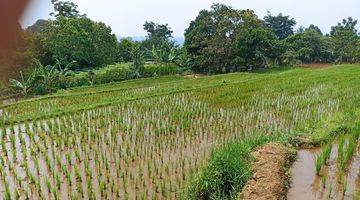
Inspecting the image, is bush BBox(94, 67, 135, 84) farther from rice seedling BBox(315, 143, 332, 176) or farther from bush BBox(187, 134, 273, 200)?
bush BBox(187, 134, 273, 200)

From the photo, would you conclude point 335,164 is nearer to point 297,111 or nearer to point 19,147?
point 297,111

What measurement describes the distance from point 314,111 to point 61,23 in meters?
19.9

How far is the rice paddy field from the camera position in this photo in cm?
695

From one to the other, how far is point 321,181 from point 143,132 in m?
5.09

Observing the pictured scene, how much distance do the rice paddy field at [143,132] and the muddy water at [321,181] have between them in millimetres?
1394

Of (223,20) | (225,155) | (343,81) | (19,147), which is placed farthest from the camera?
(223,20)

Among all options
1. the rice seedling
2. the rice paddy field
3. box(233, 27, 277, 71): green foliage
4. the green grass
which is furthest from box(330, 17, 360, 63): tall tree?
the rice seedling

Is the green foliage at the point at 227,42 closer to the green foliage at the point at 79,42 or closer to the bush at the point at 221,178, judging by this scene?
the green foliage at the point at 79,42

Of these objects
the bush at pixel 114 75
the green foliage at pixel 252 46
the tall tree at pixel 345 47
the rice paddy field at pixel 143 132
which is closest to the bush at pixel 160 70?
the bush at pixel 114 75

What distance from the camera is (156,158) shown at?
27.2 ft

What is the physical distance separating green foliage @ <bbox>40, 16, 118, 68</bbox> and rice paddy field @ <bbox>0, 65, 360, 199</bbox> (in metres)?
8.76

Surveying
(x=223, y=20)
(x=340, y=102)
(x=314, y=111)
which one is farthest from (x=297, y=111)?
(x=223, y=20)

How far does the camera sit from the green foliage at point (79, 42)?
25703mm

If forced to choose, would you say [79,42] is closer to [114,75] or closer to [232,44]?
[114,75]
